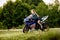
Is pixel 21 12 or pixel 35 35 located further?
pixel 21 12

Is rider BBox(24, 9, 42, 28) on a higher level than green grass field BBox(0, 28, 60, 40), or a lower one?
higher

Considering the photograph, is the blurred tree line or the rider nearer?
the rider

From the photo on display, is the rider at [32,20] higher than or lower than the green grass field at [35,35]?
higher

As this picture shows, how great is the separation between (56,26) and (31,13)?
1.64 ft

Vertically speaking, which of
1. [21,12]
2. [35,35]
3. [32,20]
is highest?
[21,12]

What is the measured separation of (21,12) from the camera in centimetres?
Result: 429

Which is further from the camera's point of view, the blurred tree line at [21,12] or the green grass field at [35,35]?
the blurred tree line at [21,12]

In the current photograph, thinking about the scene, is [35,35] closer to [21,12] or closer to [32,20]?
[32,20]

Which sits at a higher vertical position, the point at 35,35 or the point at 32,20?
the point at 32,20

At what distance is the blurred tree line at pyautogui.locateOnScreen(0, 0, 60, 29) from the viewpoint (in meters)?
4.19

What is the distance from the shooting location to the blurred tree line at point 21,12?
4193mm

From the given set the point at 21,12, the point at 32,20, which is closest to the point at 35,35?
the point at 32,20

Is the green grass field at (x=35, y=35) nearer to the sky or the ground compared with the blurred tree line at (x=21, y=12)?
nearer to the ground

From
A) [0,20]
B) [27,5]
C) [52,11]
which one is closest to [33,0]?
[27,5]
